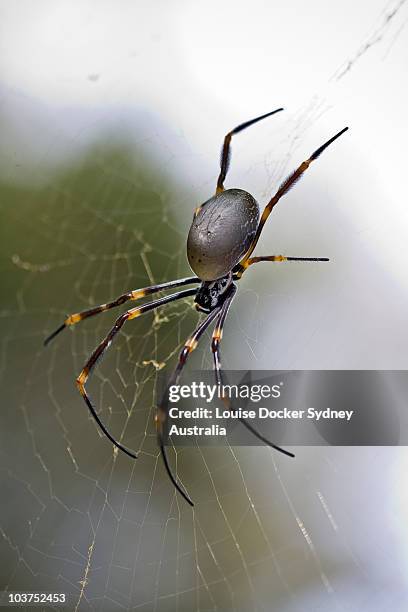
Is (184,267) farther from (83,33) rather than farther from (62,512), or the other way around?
(62,512)

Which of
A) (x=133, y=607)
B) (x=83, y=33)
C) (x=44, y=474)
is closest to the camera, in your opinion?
(x=133, y=607)

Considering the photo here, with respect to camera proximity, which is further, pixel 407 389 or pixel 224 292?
pixel 407 389

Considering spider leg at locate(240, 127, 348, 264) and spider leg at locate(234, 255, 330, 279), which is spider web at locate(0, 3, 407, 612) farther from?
spider leg at locate(234, 255, 330, 279)

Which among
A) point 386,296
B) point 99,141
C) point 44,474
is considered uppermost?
point 99,141

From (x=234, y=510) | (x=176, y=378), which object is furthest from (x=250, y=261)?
(x=234, y=510)

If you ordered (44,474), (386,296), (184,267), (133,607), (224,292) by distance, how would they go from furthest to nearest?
(184,267)
(44,474)
(386,296)
(133,607)
(224,292)

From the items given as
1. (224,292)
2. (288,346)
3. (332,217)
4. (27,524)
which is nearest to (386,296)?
(332,217)

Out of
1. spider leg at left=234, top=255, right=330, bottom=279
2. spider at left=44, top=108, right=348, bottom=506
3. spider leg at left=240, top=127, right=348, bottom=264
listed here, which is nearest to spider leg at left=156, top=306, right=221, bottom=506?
spider at left=44, top=108, right=348, bottom=506
